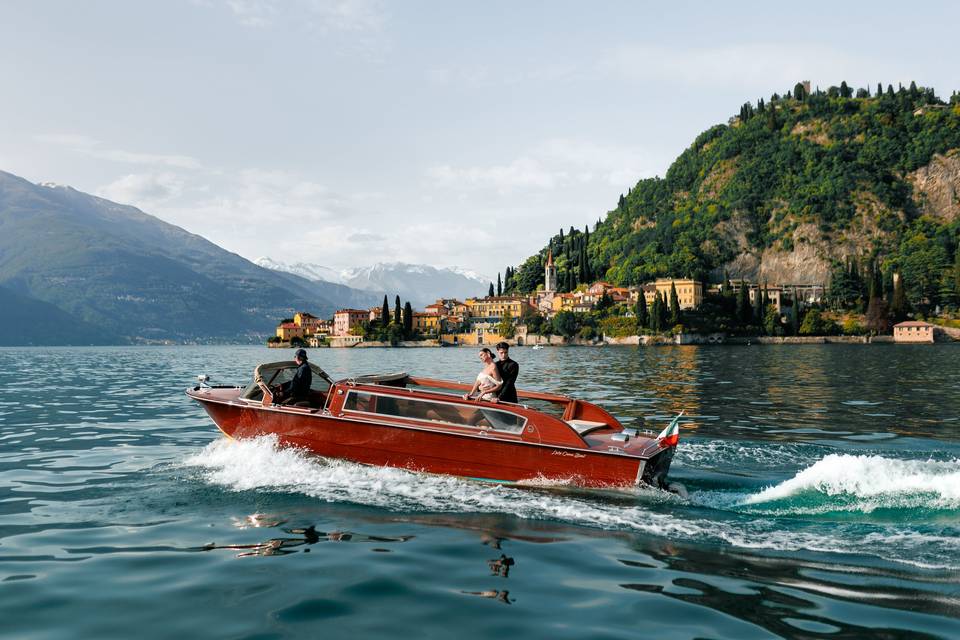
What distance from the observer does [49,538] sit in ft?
32.4

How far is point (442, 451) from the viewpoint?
12922 millimetres

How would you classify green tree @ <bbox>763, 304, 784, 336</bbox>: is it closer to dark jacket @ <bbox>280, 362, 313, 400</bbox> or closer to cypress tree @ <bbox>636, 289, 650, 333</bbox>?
cypress tree @ <bbox>636, 289, 650, 333</bbox>

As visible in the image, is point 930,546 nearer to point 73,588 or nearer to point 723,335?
point 73,588

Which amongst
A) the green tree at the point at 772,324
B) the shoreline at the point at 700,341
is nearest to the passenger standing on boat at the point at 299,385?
the shoreline at the point at 700,341

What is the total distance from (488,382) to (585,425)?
232 centimetres

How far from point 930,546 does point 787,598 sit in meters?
3.07

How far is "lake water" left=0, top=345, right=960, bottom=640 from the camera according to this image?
6.93m

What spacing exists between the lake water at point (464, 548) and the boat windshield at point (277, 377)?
133cm

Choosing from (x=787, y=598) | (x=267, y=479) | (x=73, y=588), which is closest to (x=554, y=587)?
(x=787, y=598)

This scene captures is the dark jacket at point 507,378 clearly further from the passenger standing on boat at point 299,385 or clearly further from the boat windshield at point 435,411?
the passenger standing on boat at point 299,385

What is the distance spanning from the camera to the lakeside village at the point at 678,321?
5945 inches

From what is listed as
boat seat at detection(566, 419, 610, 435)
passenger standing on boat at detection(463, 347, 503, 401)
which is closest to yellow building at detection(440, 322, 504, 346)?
boat seat at detection(566, 419, 610, 435)

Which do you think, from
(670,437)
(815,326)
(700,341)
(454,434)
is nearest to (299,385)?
(454,434)

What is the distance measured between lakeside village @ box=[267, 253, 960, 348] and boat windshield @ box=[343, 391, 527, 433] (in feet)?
484
